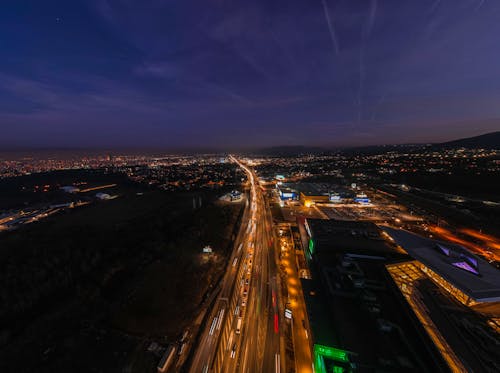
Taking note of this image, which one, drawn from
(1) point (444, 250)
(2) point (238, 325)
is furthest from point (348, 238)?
(2) point (238, 325)

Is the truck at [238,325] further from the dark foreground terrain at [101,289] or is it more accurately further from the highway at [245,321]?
the dark foreground terrain at [101,289]

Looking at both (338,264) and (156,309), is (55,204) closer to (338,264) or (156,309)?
(156,309)

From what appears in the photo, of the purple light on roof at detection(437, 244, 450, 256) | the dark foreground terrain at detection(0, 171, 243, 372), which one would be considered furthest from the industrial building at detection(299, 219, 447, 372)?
the dark foreground terrain at detection(0, 171, 243, 372)

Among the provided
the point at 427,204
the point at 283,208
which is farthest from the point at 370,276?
the point at 427,204

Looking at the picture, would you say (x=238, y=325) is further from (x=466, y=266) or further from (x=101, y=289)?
(x=466, y=266)

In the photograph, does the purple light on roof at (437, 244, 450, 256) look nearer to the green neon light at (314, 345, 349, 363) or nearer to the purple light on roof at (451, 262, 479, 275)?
the purple light on roof at (451, 262, 479, 275)

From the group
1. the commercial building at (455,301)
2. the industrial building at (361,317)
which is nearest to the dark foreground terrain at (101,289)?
the industrial building at (361,317)
